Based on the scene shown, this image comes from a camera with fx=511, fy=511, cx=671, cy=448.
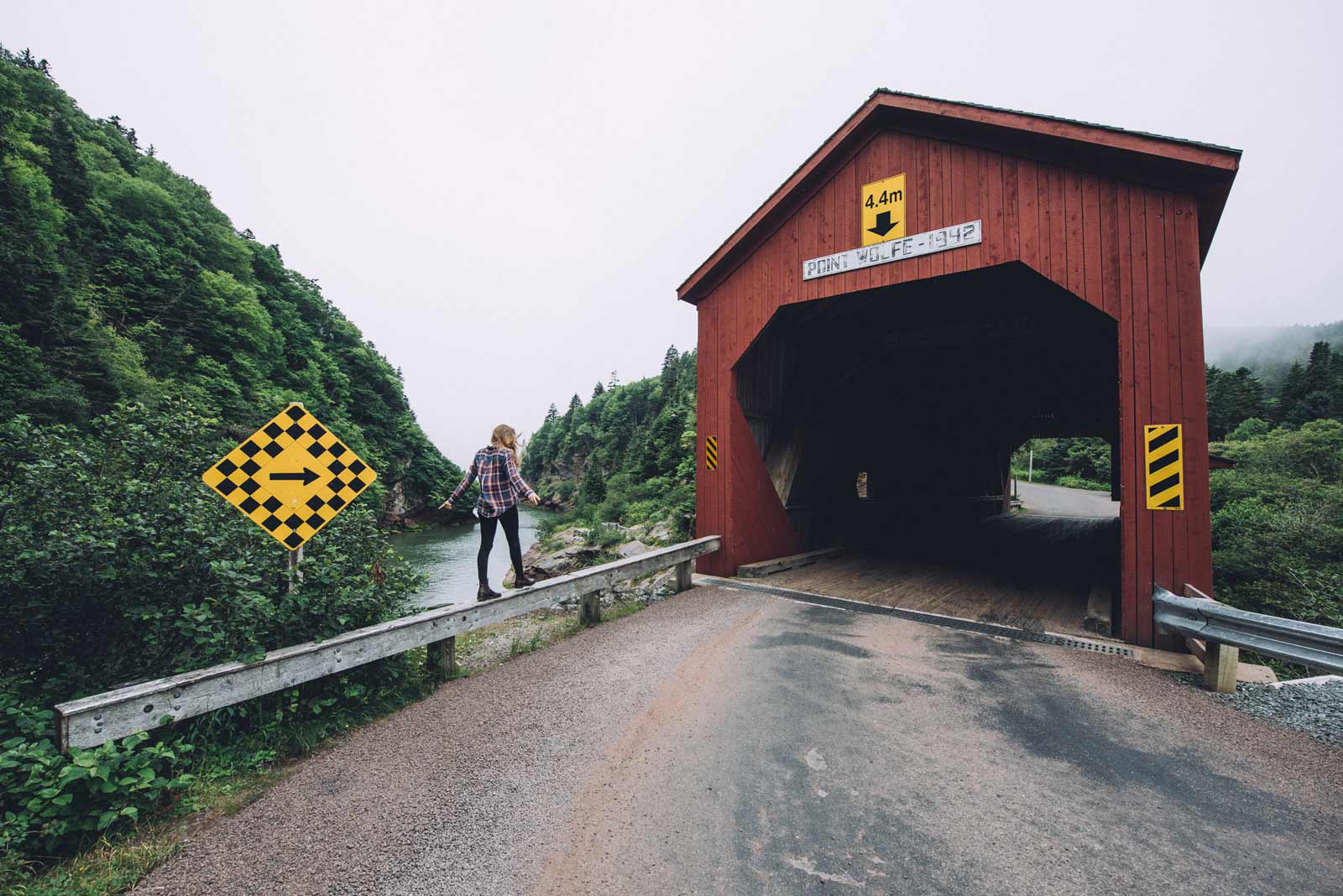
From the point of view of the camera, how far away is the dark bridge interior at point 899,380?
26.6ft

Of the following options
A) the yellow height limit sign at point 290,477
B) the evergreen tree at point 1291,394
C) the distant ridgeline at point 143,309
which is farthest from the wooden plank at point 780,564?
the evergreen tree at point 1291,394

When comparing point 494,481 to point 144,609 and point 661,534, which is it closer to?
point 144,609

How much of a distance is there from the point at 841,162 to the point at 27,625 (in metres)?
8.66

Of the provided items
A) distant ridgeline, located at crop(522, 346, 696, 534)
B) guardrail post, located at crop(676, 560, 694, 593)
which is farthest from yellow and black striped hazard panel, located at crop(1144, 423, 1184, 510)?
distant ridgeline, located at crop(522, 346, 696, 534)

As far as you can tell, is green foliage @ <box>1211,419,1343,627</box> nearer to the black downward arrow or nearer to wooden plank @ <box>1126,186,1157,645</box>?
wooden plank @ <box>1126,186,1157,645</box>

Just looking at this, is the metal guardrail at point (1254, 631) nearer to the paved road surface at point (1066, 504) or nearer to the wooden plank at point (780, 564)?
the wooden plank at point (780, 564)

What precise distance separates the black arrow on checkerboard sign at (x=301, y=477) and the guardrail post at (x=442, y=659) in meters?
1.50

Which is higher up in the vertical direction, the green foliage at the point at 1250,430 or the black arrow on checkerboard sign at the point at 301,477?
the green foliage at the point at 1250,430

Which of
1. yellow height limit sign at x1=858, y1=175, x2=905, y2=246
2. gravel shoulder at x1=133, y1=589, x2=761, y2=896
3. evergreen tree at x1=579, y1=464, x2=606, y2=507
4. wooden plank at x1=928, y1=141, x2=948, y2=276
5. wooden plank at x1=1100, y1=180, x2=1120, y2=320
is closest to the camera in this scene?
gravel shoulder at x1=133, y1=589, x2=761, y2=896

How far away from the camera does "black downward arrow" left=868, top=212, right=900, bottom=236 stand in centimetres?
662

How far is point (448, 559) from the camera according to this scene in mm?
21094

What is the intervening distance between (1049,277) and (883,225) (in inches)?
80.3

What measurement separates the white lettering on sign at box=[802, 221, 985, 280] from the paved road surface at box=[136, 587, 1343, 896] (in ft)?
15.7

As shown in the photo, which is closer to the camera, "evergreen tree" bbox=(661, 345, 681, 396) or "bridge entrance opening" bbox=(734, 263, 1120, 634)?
"bridge entrance opening" bbox=(734, 263, 1120, 634)
